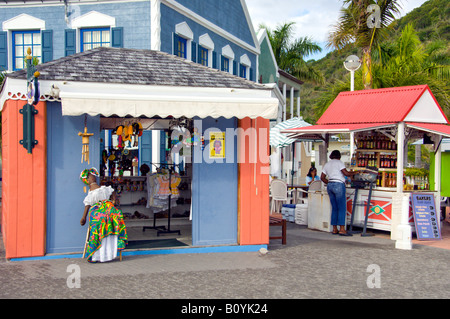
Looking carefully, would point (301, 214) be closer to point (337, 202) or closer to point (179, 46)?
point (337, 202)

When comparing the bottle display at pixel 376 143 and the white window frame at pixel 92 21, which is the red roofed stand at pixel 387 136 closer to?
the bottle display at pixel 376 143

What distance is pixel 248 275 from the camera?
7160 mm

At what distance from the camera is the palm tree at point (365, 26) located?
1625 centimetres

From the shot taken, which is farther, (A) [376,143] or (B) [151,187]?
(A) [376,143]

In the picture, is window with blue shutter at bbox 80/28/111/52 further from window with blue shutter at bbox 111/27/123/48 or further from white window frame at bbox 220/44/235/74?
white window frame at bbox 220/44/235/74

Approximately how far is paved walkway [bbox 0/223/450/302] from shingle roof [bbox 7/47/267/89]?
3047 millimetres

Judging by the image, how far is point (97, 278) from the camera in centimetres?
686

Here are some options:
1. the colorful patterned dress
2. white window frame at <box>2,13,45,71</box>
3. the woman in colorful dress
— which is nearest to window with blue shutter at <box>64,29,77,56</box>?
white window frame at <box>2,13,45,71</box>

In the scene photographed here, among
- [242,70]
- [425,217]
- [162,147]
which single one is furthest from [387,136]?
[242,70]

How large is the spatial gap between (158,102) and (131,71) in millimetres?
1310

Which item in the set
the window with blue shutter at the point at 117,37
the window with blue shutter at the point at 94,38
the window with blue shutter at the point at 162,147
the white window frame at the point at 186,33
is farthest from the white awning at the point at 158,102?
the white window frame at the point at 186,33

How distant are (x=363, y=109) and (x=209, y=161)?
4.74m
